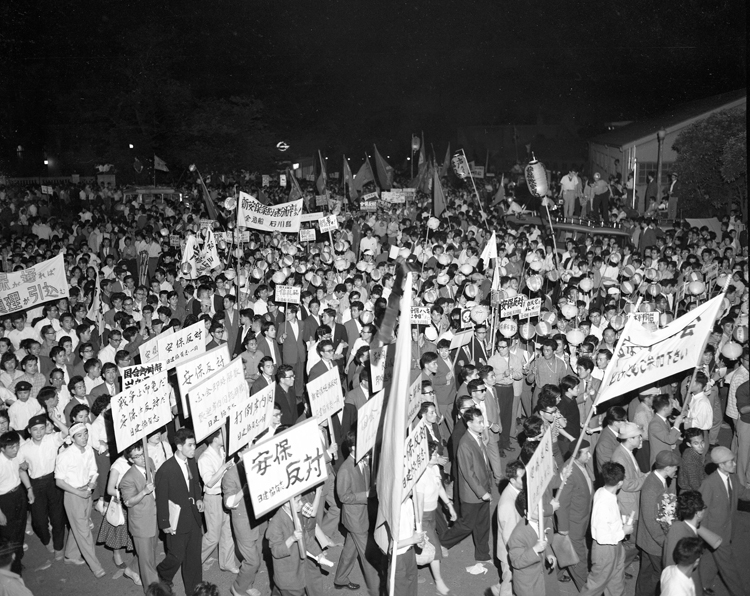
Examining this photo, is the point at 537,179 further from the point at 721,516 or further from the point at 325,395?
the point at 721,516

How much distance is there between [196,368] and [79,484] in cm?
187

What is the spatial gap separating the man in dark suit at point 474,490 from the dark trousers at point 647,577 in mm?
1482

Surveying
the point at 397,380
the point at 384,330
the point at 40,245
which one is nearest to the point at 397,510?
the point at 397,380

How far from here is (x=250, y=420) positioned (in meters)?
7.27

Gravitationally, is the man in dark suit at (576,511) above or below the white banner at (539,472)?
below

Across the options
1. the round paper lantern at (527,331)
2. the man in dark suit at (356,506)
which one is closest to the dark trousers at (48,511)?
the man in dark suit at (356,506)

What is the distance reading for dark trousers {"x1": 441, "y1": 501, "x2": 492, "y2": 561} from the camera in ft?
24.2

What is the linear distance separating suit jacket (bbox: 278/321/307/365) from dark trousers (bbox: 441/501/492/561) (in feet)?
14.6

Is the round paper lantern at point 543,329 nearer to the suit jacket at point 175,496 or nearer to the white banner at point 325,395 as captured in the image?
the white banner at point 325,395

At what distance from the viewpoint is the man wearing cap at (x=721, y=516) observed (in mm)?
6355

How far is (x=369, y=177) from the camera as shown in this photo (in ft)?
87.4

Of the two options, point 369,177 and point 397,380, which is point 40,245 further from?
point 397,380

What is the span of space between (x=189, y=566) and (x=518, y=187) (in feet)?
105

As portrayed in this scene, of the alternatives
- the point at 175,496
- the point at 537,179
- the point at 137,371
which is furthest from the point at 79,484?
the point at 537,179
